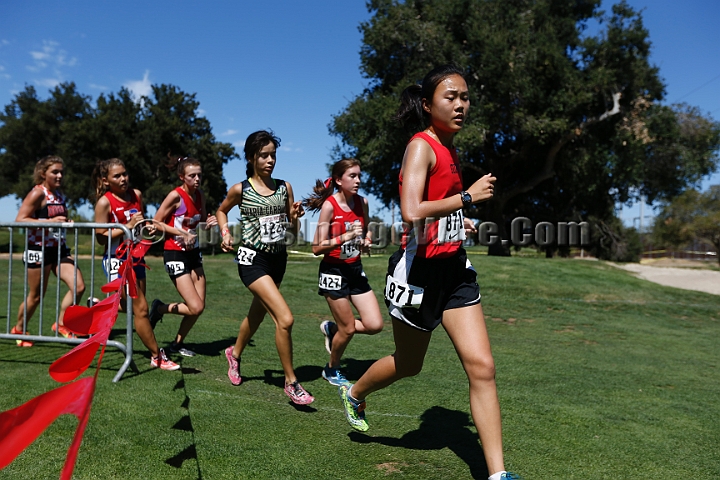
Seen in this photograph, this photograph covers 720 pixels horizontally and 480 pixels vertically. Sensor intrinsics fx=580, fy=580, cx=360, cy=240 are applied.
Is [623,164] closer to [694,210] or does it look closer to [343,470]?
[694,210]

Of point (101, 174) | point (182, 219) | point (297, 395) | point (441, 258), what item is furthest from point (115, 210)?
point (441, 258)

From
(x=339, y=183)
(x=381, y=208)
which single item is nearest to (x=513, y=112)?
(x=381, y=208)

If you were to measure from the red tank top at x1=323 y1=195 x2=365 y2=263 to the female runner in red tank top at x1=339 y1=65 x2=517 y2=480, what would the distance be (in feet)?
6.15

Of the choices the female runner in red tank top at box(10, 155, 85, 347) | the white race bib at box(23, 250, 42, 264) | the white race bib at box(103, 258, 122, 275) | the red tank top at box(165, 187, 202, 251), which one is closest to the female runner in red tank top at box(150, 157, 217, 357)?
the red tank top at box(165, 187, 202, 251)

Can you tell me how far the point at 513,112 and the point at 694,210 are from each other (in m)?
26.6

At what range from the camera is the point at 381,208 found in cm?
3173

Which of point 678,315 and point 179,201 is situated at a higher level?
point 179,201

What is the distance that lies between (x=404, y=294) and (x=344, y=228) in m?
2.22

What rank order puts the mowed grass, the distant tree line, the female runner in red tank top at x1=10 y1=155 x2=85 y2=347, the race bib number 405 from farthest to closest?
1. the distant tree line
2. the female runner in red tank top at x1=10 y1=155 x2=85 y2=347
3. the mowed grass
4. the race bib number 405

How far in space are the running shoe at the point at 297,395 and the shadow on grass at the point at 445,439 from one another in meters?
0.61

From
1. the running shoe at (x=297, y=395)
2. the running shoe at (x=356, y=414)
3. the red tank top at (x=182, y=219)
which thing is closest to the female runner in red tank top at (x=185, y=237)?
the red tank top at (x=182, y=219)

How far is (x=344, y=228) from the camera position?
17.2 ft

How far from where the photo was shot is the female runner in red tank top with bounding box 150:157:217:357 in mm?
5801

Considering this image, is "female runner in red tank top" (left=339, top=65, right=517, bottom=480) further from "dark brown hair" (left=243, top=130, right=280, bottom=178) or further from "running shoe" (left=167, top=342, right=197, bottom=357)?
"running shoe" (left=167, top=342, right=197, bottom=357)
